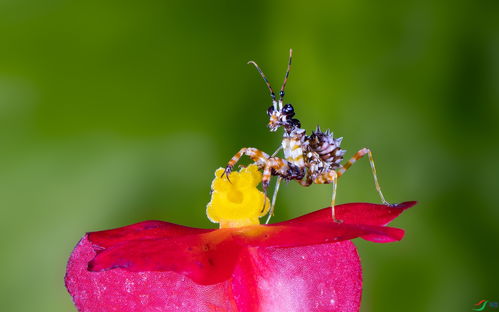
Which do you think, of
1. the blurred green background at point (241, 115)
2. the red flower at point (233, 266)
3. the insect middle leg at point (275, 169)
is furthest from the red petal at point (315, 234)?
the blurred green background at point (241, 115)

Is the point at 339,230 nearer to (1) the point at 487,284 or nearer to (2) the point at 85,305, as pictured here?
(2) the point at 85,305

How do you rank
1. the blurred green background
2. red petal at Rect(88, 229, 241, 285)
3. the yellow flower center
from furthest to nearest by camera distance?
1. the blurred green background
2. the yellow flower center
3. red petal at Rect(88, 229, 241, 285)

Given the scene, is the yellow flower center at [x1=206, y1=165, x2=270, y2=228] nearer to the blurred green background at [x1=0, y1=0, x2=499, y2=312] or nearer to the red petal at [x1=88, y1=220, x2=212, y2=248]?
the red petal at [x1=88, y1=220, x2=212, y2=248]

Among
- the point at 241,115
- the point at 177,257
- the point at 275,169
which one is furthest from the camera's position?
the point at 241,115

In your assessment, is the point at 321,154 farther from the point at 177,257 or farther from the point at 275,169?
the point at 177,257

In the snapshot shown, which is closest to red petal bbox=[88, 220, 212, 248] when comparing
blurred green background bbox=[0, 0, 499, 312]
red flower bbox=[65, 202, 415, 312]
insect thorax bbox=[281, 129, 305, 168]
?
red flower bbox=[65, 202, 415, 312]

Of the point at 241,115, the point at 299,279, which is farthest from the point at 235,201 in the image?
the point at 241,115
